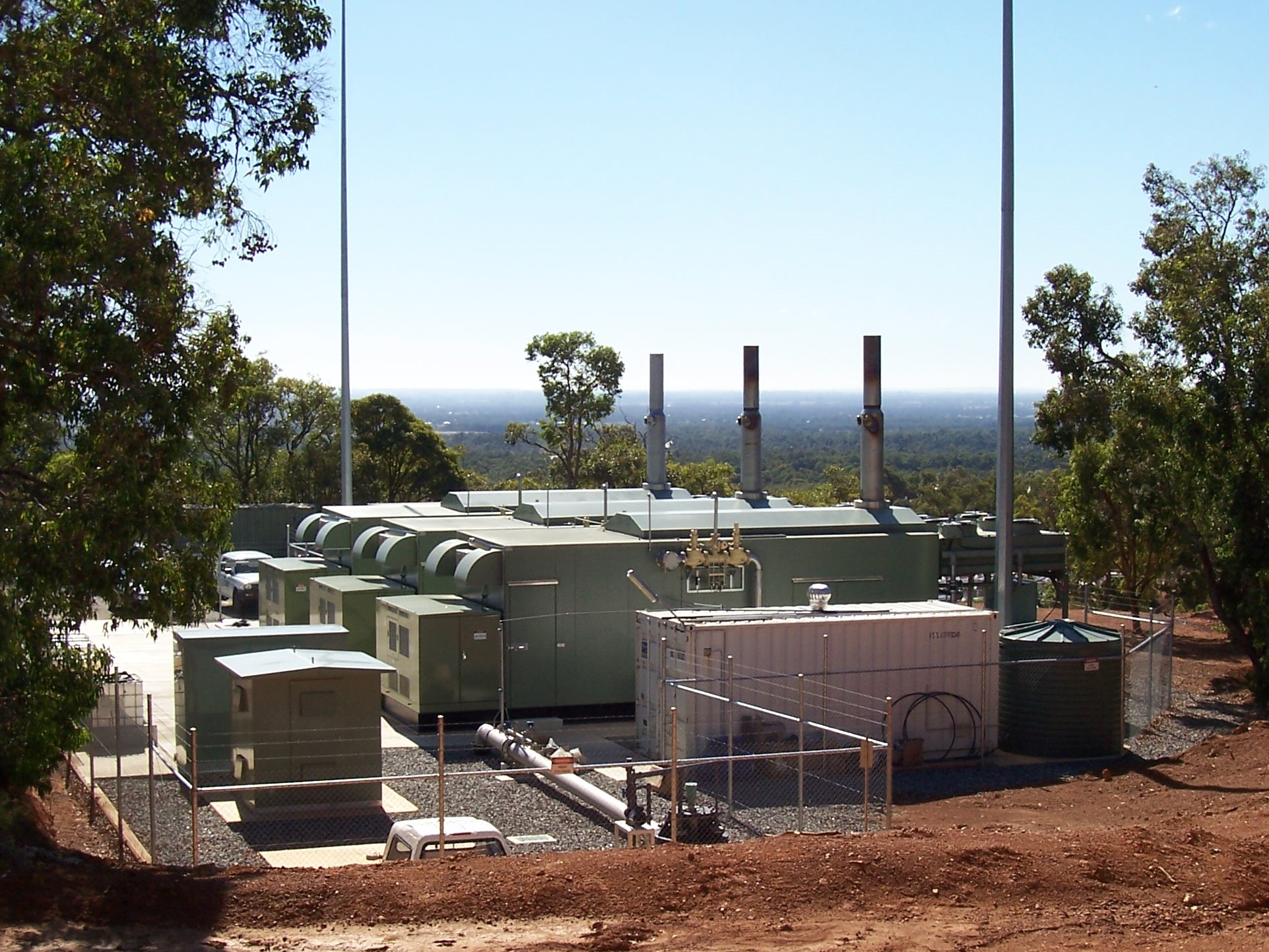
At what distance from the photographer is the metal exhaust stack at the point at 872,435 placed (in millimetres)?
27984

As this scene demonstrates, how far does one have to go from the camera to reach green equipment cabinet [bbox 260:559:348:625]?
29.3 m

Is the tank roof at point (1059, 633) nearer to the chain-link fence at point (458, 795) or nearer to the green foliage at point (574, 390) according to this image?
the chain-link fence at point (458, 795)

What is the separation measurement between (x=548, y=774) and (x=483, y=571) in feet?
26.0

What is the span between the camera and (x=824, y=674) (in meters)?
19.2

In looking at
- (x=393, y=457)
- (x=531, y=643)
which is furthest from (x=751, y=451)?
(x=393, y=457)

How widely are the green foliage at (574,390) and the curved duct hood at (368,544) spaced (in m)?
32.5

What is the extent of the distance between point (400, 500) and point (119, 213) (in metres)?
47.9

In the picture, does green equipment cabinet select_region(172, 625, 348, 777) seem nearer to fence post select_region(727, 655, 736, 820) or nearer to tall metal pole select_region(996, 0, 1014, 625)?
fence post select_region(727, 655, 736, 820)

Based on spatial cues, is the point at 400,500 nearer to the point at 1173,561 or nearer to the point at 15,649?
the point at 1173,561

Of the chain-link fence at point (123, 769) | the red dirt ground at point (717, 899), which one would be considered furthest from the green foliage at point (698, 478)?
the red dirt ground at point (717, 899)

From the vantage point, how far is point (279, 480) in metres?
59.0

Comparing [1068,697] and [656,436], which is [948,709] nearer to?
[1068,697]

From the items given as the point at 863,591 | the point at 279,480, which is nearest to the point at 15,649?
the point at 863,591

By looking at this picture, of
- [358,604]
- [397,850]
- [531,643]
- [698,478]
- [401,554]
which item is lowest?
[397,850]
